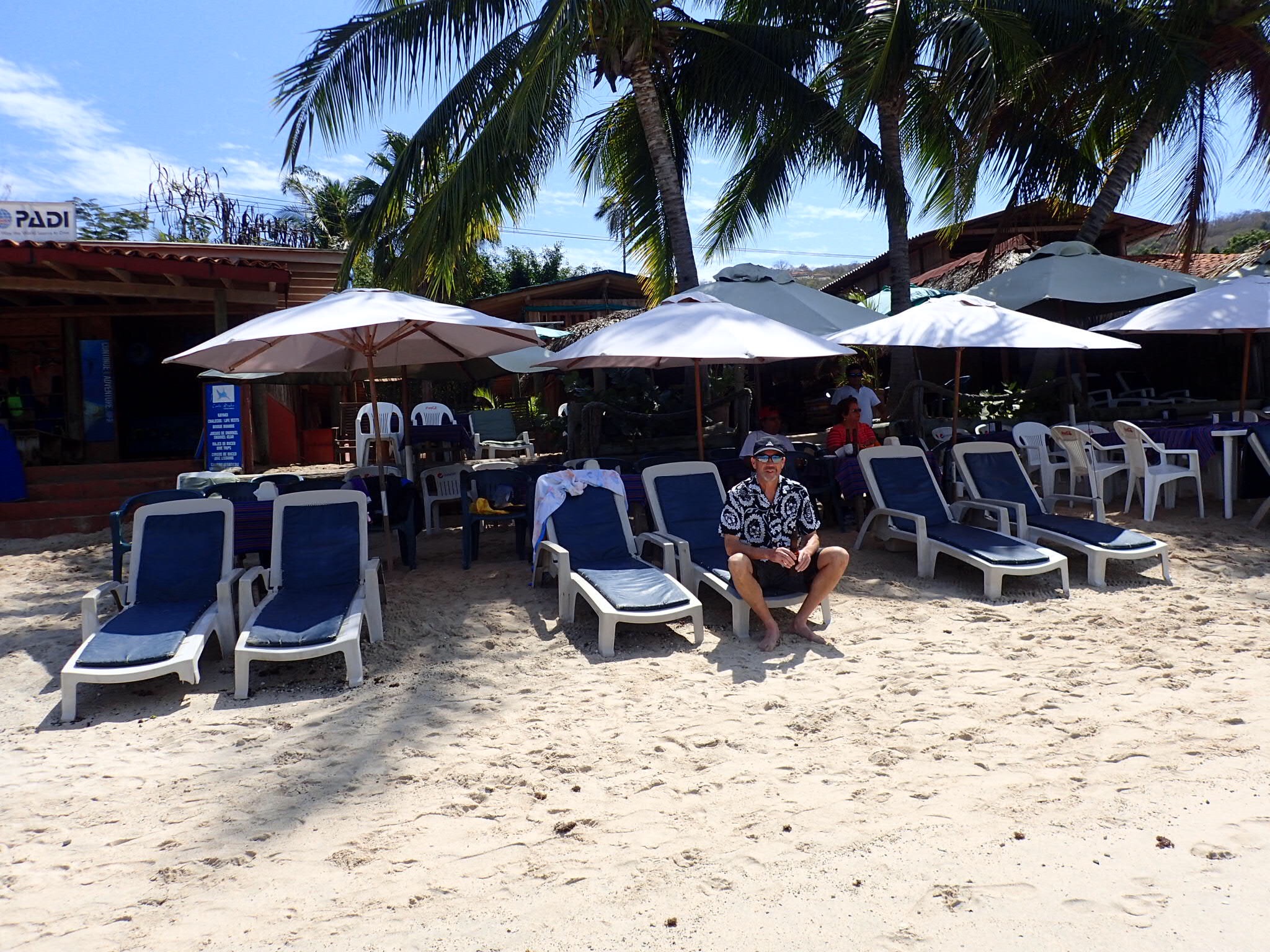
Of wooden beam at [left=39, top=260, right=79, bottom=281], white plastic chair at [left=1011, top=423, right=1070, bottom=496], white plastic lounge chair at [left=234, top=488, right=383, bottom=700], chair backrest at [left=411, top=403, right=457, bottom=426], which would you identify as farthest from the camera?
chair backrest at [left=411, top=403, right=457, bottom=426]

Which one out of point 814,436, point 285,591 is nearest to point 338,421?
point 814,436

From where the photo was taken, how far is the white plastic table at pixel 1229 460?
7922 mm

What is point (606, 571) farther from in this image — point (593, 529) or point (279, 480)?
point (279, 480)

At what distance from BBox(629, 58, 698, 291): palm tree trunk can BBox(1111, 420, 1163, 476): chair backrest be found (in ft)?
15.1

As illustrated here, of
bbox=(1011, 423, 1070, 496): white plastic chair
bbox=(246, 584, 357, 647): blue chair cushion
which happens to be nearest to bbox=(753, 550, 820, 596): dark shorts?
bbox=(246, 584, 357, 647): blue chair cushion

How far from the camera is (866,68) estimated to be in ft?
29.3

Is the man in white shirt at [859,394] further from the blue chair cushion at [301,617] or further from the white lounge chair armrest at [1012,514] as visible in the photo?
the blue chair cushion at [301,617]

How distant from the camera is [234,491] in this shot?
6934 mm

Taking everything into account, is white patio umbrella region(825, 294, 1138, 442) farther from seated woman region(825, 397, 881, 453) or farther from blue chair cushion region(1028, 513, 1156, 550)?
blue chair cushion region(1028, 513, 1156, 550)

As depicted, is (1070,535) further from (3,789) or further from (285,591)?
(3,789)

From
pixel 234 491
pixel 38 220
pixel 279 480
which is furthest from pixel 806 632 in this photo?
pixel 38 220

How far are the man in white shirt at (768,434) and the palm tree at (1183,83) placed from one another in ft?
20.7

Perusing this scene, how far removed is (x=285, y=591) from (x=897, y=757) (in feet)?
12.2

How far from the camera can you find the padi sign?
36.3 feet
